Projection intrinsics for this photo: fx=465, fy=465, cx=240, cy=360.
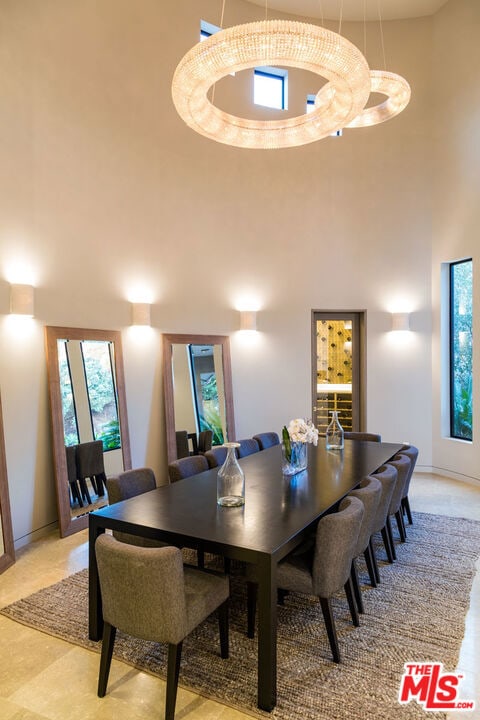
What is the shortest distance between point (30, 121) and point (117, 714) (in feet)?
14.6

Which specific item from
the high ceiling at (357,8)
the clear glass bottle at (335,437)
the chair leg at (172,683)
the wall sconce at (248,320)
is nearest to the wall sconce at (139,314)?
the wall sconce at (248,320)

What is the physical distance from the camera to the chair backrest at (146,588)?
203cm

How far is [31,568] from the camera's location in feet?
11.9

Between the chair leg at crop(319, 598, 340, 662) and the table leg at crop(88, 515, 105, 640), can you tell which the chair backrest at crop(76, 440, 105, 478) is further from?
the chair leg at crop(319, 598, 340, 662)

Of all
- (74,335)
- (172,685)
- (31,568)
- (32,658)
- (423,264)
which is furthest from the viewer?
(423,264)

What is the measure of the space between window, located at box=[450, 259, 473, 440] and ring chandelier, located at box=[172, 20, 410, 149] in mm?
3138

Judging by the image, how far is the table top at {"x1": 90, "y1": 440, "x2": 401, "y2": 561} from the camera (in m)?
2.31

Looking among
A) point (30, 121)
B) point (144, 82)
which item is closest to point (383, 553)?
point (30, 121)

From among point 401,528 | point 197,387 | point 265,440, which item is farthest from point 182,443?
point 401,528

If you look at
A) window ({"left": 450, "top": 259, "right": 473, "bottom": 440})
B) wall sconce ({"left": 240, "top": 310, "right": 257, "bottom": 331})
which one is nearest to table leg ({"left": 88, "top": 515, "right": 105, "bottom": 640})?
wall sconce ({"left": 240, "top": 310, "right": 257, "bottom": 331})

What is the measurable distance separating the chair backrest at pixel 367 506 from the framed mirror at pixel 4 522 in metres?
2.68

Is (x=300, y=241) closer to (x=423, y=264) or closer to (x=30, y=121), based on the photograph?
(x=423, y=264)

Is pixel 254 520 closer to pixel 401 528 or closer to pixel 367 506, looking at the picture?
pixel 367 506

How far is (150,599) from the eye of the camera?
2.07m
